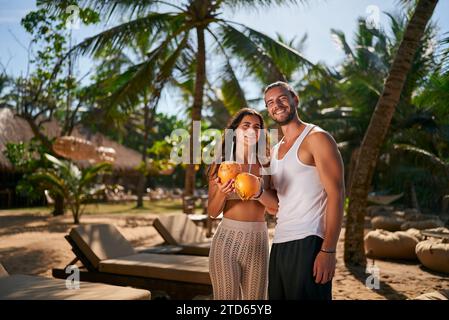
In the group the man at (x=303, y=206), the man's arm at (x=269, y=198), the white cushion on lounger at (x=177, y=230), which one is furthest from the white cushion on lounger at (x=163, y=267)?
the man at (x=303, y=206)

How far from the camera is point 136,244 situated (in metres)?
9.38

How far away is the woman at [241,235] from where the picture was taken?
2.33 m

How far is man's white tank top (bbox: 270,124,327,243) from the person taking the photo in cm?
192

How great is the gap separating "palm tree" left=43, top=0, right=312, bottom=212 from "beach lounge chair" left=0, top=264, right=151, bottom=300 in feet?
22.3

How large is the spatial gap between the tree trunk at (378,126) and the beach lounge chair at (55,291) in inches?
164

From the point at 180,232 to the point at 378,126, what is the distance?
333 centimetres

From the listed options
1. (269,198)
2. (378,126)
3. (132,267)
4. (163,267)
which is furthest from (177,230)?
(269,198)

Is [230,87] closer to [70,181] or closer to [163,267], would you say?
[70,181]

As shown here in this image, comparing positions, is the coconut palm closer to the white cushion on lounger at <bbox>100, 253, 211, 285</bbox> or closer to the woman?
the white cushion on lounger at <bbox>100, 253, 211, 285</bbox>

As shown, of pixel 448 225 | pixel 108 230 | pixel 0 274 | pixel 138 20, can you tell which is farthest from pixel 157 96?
pixel 448 225

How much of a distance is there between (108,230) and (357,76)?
1212 cm

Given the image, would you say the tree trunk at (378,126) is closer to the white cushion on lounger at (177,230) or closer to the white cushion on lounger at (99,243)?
the white cushion on lounger at (177,230)
